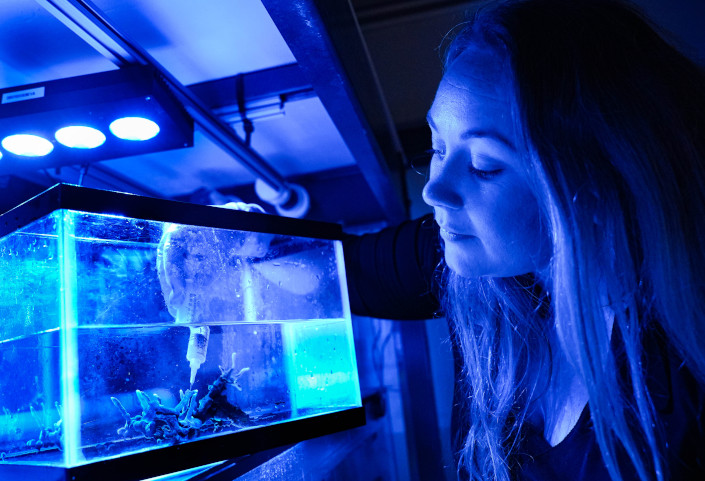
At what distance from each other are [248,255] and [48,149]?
2.13 feet

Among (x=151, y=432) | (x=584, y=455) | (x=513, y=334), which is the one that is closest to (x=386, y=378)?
(x=513, y=334)

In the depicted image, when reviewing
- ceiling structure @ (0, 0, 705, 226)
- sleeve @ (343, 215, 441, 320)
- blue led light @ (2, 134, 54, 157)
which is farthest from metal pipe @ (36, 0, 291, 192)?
sleeve @ (343, 215, 441, 320)

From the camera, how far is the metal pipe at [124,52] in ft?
2.67

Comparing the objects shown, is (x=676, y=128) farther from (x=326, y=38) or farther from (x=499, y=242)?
(x=326, y=38)

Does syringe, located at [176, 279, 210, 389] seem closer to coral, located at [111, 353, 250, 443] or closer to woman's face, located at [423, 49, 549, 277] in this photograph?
coral, located at [111, 353, 250, 443]

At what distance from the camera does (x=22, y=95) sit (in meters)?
1.08

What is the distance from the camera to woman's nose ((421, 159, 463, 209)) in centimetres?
82

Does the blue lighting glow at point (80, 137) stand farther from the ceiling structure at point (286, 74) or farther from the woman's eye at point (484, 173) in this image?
the woman's eye at point (484, 173)

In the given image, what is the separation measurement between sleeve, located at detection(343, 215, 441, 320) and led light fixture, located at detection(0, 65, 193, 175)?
493mm

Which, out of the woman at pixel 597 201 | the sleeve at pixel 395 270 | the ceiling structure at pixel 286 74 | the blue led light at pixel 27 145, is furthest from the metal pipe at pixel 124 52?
the woman at pixel 597 201

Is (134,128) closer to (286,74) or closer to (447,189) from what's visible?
(286,74)

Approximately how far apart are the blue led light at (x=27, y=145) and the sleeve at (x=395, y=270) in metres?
0.74

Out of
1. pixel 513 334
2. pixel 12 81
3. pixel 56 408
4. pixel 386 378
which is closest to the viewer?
pixel 56 408

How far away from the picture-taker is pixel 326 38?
728 millimetres
